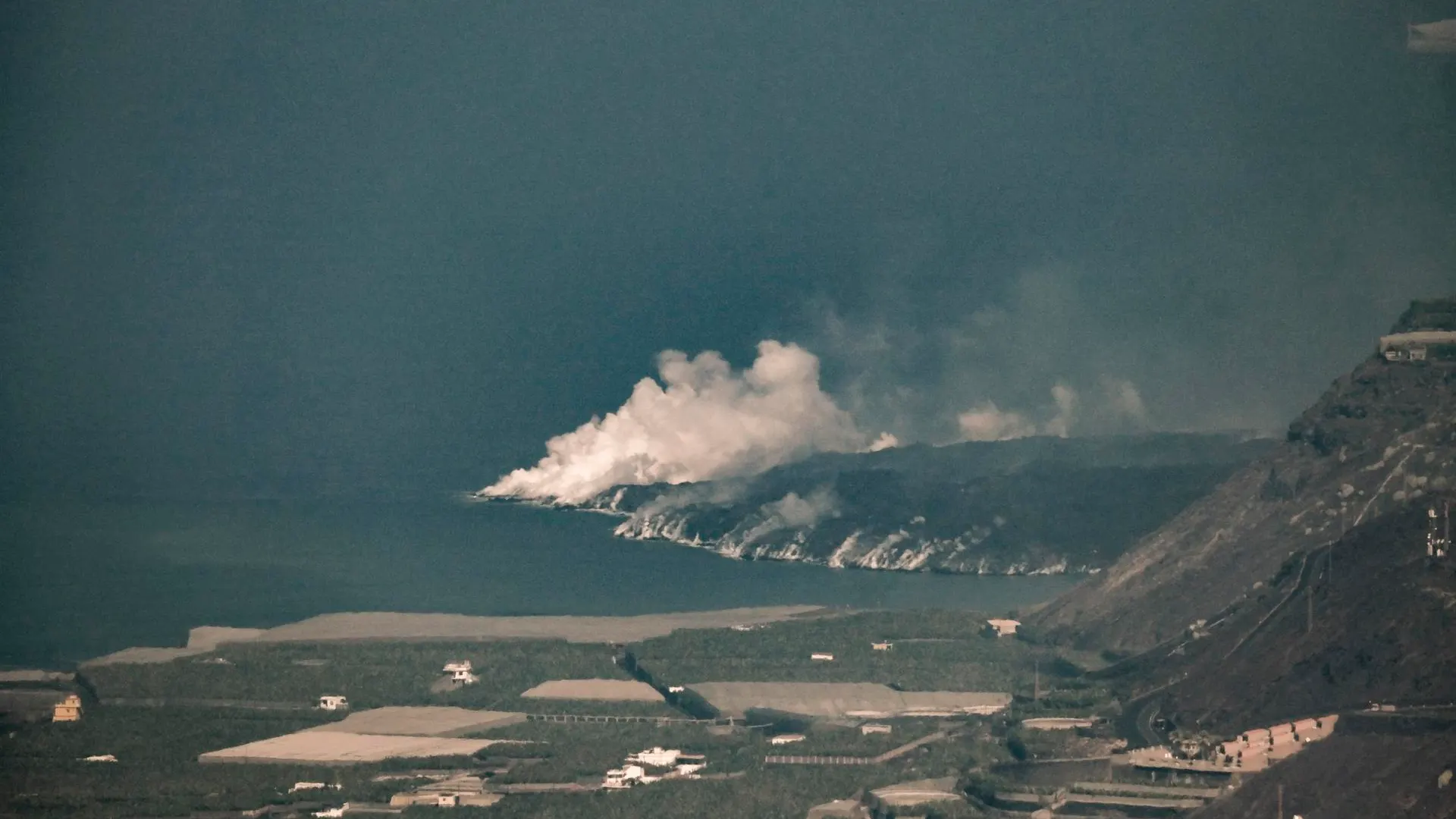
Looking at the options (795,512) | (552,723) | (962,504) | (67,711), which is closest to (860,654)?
(552,723)

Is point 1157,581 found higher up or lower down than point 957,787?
higher up

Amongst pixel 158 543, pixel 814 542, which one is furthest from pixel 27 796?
pixel 814 542

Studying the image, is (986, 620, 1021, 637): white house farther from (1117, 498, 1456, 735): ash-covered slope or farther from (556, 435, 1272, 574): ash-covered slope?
(556, 435, 1272, 574): ash-covered slope

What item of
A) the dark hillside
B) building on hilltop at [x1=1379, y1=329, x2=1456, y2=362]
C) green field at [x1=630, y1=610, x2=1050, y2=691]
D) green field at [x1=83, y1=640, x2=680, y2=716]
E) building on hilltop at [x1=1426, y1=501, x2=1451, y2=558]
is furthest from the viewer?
building on hilltop at [x1=1379, y1=329, x2=1456, y2=362]

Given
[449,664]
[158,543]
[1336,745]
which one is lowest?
[1336,745]

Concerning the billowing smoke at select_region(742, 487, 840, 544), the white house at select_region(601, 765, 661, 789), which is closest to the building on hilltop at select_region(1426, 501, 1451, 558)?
the white house at select_region(601, 765, 661, 789)

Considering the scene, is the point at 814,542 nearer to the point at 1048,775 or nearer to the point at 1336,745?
the point at 1048,775

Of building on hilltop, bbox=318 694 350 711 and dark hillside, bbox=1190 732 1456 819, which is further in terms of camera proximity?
building on hilltop, bbox=318 694 350 711
